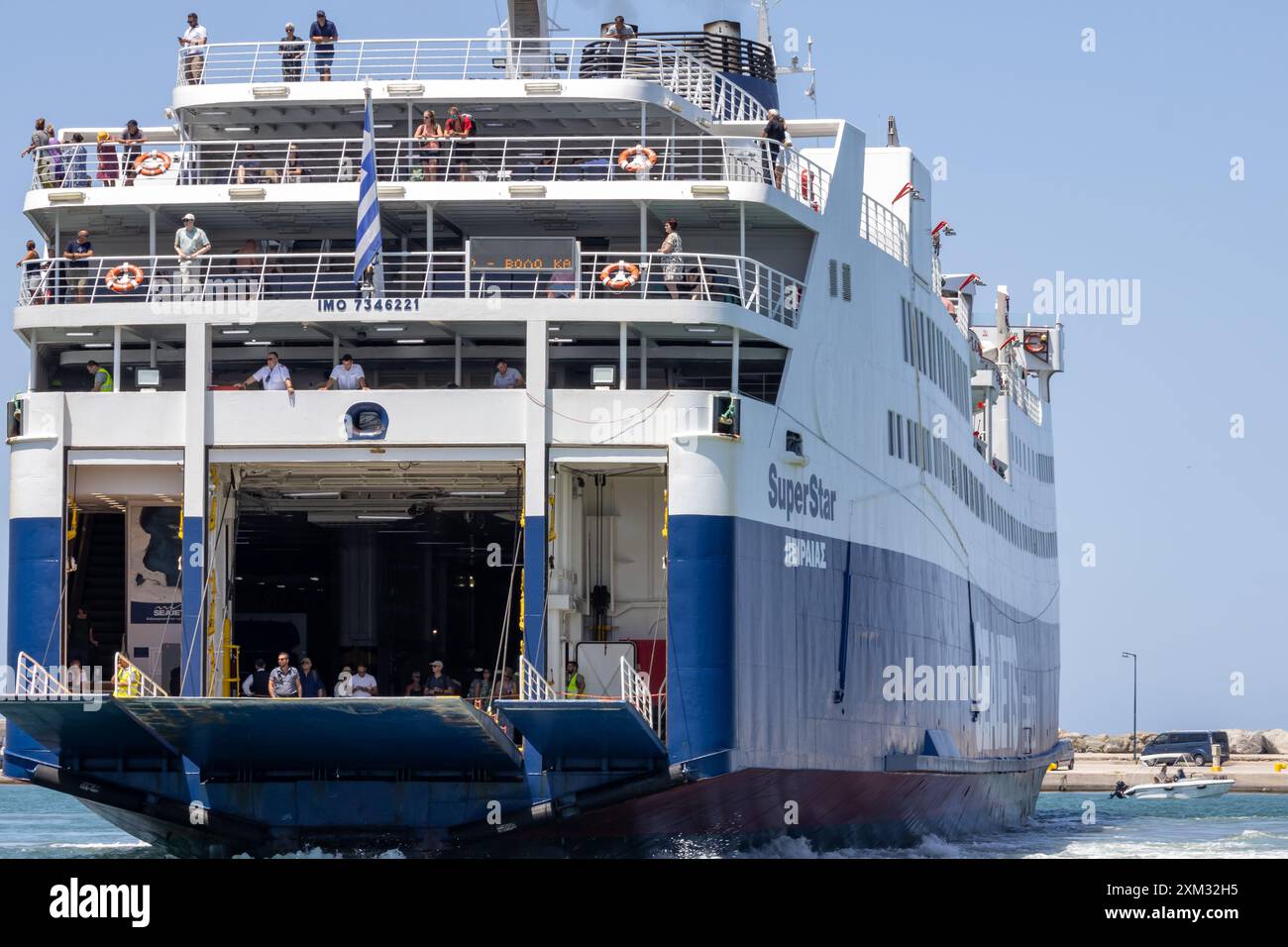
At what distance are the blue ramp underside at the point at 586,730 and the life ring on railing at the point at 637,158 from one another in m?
7.24

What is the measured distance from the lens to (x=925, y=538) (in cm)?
3066

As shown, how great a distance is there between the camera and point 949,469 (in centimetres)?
3350

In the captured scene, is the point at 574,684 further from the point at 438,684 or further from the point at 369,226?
the point at 369,226

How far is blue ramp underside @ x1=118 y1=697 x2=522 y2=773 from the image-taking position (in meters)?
20.2

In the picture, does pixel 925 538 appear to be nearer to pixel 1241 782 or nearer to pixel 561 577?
pixel 561 577

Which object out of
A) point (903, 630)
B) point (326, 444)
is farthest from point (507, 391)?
point (903, 630)

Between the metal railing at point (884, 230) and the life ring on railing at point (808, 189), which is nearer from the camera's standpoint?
the life ring on railing at point (808, 189)

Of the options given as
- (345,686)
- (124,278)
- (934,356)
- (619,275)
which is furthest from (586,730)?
(934,356)

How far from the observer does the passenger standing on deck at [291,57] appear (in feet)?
88.0

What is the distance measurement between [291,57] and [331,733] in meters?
10.2

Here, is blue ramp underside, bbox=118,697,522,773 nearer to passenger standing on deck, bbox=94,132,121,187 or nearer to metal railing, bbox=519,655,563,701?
metal railing, bbox=519,655,563,701

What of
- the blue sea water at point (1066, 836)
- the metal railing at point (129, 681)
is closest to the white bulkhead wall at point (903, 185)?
the blue sea water at point (1066, 836)

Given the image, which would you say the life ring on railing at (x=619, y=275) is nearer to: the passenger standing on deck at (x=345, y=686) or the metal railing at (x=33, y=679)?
the passenger standing on deck at (x=345, y=686)
